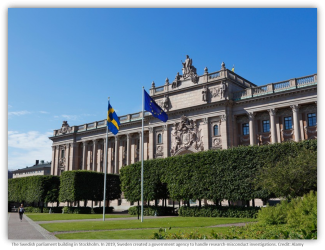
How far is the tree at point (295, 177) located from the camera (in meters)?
29.3

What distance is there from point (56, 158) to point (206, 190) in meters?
67.7

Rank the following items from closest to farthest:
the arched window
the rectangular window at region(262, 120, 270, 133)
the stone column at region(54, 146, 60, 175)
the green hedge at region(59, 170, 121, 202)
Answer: the rectangular window at region(262, 120, 270, 133)
the green hedge at region(59, 170, 121, 202)
the arched window
the stone column at region(54, 146, 60, 175)

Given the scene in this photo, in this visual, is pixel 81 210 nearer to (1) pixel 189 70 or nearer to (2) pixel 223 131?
(2) pixel 223 131

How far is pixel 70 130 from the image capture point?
94562mm

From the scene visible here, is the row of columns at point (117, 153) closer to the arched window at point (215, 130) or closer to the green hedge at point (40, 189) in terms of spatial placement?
the green hedge at point (40, 189)

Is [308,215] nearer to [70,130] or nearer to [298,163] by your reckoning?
[298,163]

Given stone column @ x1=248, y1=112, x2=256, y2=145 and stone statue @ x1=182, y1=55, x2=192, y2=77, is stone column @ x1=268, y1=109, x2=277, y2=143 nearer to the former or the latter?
stone column @ x1=248, y1=112, x2=256, y2=145

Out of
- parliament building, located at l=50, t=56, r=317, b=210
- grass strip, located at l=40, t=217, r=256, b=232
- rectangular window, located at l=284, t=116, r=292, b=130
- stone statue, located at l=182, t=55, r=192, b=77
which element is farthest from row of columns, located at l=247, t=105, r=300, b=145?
grass strip, located at l=40, t=217, r=256, b=232

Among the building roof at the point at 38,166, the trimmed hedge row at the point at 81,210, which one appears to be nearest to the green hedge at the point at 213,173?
the trimmed hedge row at the point at 81,210

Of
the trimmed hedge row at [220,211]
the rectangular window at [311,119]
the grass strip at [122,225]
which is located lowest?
the trimmed hedge row at [220,211]

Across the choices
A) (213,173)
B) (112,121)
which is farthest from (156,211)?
(112,121)

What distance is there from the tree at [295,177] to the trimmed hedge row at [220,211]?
455 centimetres

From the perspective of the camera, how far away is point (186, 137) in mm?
64875

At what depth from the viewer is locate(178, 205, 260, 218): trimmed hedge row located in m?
35.0
